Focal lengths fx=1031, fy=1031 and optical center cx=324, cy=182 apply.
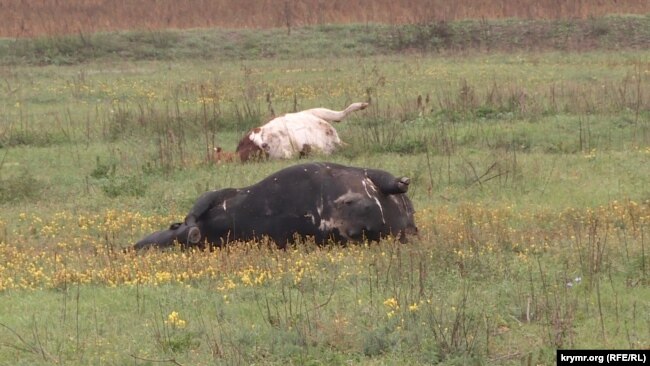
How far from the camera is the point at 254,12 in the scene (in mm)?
36219

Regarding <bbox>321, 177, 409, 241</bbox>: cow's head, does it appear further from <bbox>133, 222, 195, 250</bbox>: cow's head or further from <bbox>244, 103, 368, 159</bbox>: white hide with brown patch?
<bbox>244, 103, 368, 159</bbox>: white hide with brown patch

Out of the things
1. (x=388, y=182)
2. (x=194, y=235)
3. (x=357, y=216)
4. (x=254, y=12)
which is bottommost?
(x=194, y=235)

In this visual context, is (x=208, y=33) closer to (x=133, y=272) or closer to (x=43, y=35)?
(x=43, y=35)

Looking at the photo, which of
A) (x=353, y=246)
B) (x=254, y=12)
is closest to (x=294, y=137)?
(x=353, y=246)

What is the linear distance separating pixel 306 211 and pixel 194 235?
1123 millimetres

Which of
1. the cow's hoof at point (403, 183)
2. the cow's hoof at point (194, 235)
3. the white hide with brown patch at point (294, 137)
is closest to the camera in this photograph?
the cow's hoof at point (403, 183)

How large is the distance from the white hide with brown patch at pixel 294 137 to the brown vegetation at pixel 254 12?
18585 mm

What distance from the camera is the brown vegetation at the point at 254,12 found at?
3378 centimetres

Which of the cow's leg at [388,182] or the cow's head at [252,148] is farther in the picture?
the cow's head at [252,148]

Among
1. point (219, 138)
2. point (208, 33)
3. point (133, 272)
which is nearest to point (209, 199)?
point (133, 272)

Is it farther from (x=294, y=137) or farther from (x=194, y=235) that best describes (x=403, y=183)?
(x=294, y=137)

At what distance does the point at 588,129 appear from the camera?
51.1ft

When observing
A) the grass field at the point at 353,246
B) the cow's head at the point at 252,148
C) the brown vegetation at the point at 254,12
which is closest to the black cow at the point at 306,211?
the grass field at the point at 353,246

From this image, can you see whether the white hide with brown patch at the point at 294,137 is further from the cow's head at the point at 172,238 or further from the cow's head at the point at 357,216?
the cow's head at the point at 357,216
